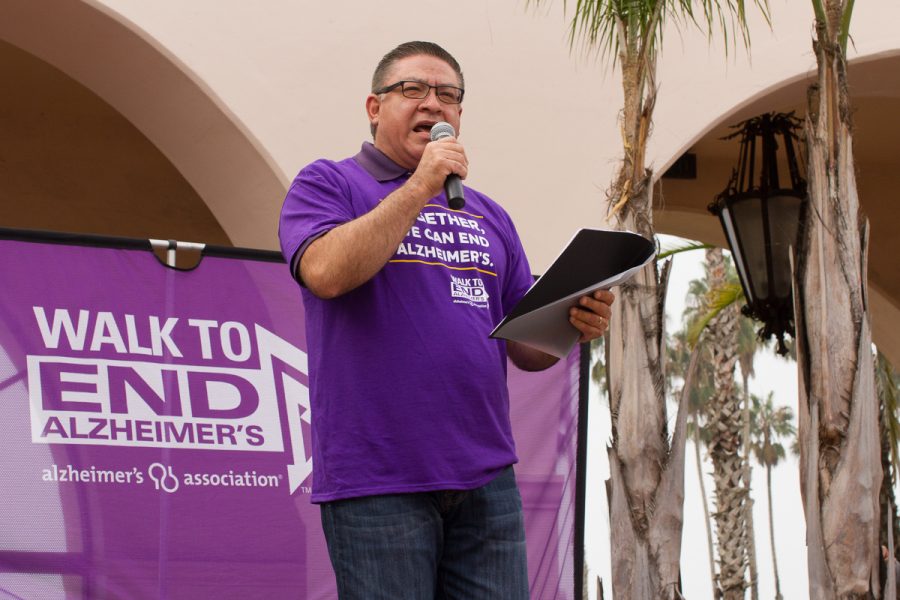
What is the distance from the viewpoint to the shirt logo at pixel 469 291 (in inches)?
106

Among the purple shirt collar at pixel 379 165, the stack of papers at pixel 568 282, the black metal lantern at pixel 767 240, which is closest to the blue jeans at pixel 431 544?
the stack of papers at pixel 568 282

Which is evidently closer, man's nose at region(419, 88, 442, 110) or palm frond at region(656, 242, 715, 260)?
man's nose at region(419, 88, 442, 110)

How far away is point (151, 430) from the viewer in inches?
167

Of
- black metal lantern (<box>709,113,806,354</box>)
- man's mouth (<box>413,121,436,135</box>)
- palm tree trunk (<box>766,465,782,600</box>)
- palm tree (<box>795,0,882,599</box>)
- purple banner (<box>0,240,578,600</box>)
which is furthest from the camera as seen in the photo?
palm tree trunk (<box>766,465,782,600</box>)

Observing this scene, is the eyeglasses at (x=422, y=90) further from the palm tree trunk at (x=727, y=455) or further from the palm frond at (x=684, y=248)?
the palm tree trunk at (x=727, y=455)

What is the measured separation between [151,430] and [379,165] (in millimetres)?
1790

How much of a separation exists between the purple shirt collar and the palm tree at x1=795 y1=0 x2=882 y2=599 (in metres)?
2.55

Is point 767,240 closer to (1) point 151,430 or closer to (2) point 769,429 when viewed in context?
(1) point 151,430

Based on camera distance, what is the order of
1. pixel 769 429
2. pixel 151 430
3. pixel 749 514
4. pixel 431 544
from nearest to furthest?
pixel 431 544, pixel 151 430, pixel 749 514, pixel 769 429

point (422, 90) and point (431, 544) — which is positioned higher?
point (422, 90)

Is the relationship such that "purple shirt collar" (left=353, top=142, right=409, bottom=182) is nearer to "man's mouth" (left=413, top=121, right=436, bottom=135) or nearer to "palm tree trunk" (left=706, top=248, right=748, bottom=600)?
"man's mouth" (left=413, top=121, right=436, bottom=135)

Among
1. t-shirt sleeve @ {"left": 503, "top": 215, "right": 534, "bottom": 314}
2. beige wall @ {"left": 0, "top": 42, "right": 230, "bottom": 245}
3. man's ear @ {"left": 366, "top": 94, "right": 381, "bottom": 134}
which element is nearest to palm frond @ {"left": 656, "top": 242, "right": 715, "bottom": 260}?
beige wall @ {"left": 0, "top": 42, "right": 230, "bottom": 245}

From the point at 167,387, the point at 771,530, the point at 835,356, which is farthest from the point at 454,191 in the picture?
the point at 771,530

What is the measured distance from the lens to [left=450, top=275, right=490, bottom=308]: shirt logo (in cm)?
269
